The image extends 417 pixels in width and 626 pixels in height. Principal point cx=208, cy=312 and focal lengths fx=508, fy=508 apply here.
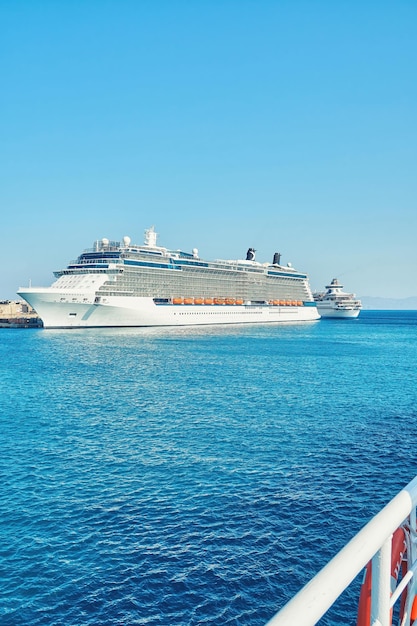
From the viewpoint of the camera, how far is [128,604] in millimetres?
11914

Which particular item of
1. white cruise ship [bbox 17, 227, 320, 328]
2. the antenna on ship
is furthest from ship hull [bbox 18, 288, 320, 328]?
the antenna on ship

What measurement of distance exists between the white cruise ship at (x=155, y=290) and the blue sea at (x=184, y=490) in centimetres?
4610

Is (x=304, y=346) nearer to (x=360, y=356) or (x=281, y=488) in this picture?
(x=360, y=356)

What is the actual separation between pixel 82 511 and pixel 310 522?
7327mm

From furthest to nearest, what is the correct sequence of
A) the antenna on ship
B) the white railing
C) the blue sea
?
the antenna on ship → the blue sea → the white railing

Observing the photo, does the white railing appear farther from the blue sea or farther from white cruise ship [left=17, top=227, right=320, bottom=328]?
white cruise ship [left=17, top=227, right=320, bottom=328]

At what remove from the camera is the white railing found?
1.96 metres

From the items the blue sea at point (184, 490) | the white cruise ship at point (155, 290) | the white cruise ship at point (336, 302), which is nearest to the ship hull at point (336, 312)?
the white cruise ship at point (336, 302)

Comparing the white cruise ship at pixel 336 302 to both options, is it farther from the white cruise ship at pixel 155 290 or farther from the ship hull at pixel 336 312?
the white cruise ship at pixel 155 290

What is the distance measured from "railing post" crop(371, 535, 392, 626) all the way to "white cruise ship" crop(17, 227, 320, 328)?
82950 mm

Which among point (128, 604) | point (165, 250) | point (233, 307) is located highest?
point (165, 250)

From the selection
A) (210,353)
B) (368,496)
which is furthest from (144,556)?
(210,353)

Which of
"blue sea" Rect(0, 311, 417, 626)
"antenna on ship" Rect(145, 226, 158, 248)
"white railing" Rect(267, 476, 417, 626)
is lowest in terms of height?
"blue sea" Rect(0, 311, 417, 626)

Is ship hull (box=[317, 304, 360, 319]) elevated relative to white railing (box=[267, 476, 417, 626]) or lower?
elevated
